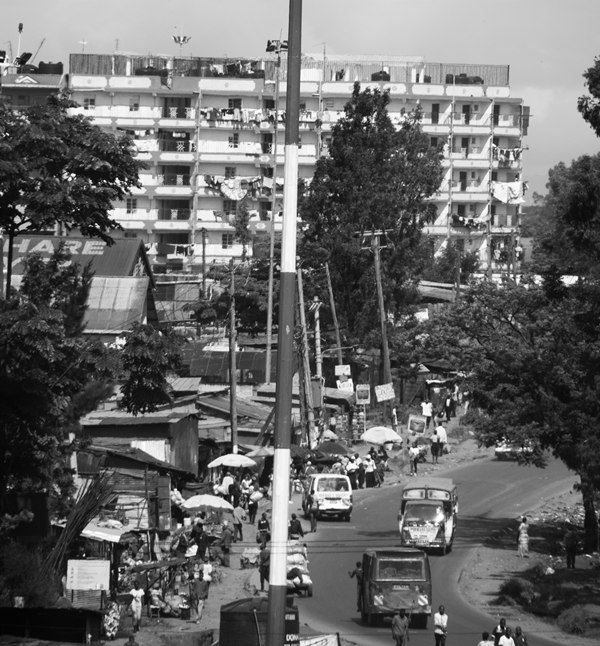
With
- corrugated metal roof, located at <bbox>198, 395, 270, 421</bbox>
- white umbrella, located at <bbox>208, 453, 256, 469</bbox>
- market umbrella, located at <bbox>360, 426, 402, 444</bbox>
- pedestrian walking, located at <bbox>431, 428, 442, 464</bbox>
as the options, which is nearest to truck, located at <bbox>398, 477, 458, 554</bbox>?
white umbrella, located at <bbox>208, 453, 256, 469</bbox>

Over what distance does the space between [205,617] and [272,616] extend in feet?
45.1

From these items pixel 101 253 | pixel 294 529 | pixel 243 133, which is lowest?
pixel 294 529

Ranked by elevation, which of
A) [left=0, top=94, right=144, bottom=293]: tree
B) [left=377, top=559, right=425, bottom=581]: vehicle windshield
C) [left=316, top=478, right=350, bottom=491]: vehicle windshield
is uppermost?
[left=0, top=94, right=144, bottom=293]: tree

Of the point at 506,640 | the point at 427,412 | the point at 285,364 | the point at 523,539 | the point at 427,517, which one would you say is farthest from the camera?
the point at 427,412

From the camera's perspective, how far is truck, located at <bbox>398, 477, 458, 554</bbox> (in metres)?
31.6

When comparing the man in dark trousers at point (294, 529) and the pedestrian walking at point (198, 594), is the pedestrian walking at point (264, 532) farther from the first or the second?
the pedestrian walking at point (198, 594)

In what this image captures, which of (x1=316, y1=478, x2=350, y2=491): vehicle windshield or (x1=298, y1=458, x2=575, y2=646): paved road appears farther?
(x1=316, y1=478, x2=350, y2=491): vehicle windshield

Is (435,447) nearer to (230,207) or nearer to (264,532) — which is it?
(264,532)

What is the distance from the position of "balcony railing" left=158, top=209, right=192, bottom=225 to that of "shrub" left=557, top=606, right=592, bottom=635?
245ft

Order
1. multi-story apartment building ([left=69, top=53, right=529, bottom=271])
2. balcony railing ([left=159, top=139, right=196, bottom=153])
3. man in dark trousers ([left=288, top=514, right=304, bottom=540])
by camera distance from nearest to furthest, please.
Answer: man in dark trousers ([left=288, top=514, right=304, bottom=540])
multi-story apartment building ([left=69, top=53, right=529, bottom=271])
balcony railing ([left=159, top=139, right=196, bottom=153])

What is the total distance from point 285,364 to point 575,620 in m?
15.7

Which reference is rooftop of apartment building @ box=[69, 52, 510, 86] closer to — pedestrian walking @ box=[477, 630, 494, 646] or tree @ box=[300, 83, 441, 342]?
tree @ box=[300, 83, 441, 342]

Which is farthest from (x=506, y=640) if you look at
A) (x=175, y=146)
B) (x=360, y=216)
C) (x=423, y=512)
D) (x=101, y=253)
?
(x=175, y=146)

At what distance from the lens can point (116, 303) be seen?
144ft
